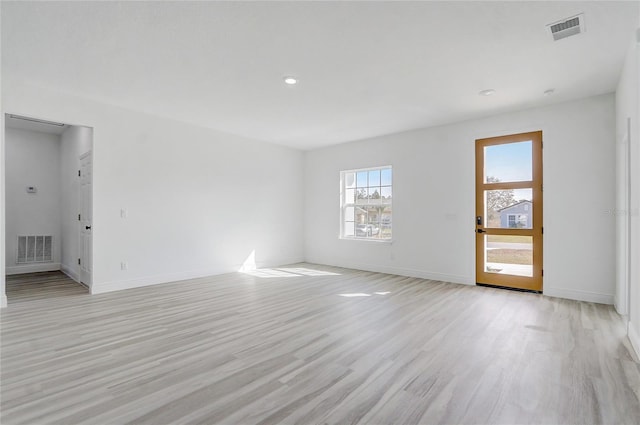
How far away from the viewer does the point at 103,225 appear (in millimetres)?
4520

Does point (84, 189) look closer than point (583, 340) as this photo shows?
No

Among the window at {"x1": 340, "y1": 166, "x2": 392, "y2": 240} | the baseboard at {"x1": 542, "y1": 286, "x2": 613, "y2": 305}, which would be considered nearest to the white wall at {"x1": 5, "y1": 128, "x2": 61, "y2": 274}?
the window at {"x1": 340, "y1": 166, "x2": 392, "y2": 240}

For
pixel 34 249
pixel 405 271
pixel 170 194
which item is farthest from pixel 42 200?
pixel 405 271

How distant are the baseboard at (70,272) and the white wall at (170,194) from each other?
1523 millimetres

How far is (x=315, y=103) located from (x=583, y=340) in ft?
12.9

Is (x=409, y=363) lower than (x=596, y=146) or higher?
lower

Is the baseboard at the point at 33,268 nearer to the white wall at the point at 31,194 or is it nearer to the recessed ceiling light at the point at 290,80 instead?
the white wall at the point at 31,194

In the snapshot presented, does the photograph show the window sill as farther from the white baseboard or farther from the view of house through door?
the white baseboard

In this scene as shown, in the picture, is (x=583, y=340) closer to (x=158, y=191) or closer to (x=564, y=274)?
(x=564, y=274)

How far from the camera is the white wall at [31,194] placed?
6074 mm

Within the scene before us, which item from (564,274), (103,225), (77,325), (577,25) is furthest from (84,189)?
(564,274)

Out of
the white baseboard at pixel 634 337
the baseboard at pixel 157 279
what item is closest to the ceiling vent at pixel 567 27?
the white baseboard at pixel 634 337

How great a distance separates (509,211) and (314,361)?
3932 millimetres

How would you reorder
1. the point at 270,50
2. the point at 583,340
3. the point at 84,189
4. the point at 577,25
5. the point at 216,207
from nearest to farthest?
the point at 577,25, the point at 583,340, the point at 270,50, the point at 84,189, the point at 216,207
